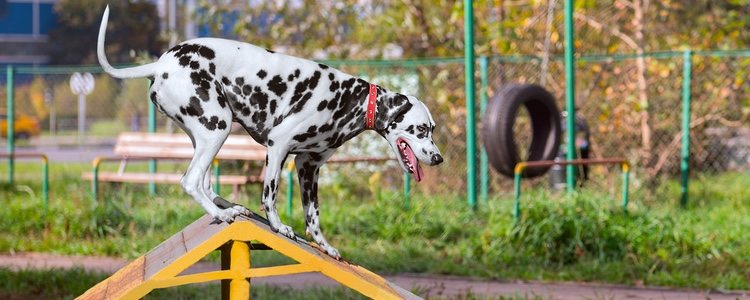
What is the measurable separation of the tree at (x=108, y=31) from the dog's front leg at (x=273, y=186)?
121ft

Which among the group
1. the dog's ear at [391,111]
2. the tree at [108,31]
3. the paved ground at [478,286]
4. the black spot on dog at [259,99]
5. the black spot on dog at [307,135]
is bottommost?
the paved ground at [478,286]

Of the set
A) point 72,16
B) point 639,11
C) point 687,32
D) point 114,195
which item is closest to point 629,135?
point 639,11

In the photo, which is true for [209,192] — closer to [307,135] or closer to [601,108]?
[307,135]

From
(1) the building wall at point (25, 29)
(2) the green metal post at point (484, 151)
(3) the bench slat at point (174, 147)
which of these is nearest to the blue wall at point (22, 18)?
(1) the building wall at point (25, 29)

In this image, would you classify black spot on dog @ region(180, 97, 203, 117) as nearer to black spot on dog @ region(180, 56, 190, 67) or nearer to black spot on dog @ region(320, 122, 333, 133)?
black spot on dog @ region(180, 56, 190, 67)

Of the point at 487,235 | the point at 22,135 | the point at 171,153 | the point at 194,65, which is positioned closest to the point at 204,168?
the point at 194,65

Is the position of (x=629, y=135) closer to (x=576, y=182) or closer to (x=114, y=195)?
(x=576, y=182)

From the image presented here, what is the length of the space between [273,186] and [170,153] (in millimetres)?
8778

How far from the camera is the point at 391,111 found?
15.0 ft

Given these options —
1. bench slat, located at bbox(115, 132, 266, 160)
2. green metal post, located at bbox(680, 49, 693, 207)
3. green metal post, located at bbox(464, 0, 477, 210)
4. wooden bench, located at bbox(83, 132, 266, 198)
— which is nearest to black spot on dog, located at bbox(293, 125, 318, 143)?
green metal post, located at bbox(464, 0, 477, 210)

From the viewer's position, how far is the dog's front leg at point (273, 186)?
443 cm

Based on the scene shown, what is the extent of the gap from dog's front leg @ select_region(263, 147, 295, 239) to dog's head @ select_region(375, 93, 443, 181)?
0.42 m

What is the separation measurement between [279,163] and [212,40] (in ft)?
1.73

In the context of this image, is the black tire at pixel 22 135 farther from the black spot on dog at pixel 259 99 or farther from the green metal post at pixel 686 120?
the black spot on dog at pixel 259 99
